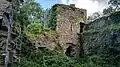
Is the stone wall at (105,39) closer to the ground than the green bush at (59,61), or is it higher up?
higher up

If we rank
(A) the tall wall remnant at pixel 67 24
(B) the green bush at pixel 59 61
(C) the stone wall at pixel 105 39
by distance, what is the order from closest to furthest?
(B) the green bush at pixel 59 61 → (C) the stone wall at pixel 105 39 → (A) the tall wall remnant at pixel 67 24

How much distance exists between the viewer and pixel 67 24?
21.5 metres

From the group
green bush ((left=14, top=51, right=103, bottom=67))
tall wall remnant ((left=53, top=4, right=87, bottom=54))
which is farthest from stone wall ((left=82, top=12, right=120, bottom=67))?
tall wall remnant ((left=53, top=4, right=87, bottom=54))

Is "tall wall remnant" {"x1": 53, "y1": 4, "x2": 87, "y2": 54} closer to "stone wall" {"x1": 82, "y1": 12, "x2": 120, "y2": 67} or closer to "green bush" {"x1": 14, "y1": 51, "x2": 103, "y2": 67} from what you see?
"stone wall" {"x1": 82, "y1": 12, "x2": 120, "y2": 67}

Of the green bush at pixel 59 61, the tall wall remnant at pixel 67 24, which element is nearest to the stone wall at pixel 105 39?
the green bush at pixel 59 61

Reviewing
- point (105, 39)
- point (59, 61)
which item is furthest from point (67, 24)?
point (59, 61)

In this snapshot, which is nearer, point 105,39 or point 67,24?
point 105,39

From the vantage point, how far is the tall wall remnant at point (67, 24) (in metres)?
21.0

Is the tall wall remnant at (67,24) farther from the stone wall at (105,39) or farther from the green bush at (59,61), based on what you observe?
the green bush at (59,61)

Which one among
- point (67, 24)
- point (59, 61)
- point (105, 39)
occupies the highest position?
point (67, 24)

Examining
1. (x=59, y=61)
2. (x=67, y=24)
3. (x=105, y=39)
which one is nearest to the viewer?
(x=59, y=61)

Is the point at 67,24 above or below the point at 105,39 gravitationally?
above

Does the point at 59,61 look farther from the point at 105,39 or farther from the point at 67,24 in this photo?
the point at 67,24

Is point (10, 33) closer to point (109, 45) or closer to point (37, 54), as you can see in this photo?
point (37, 54)
